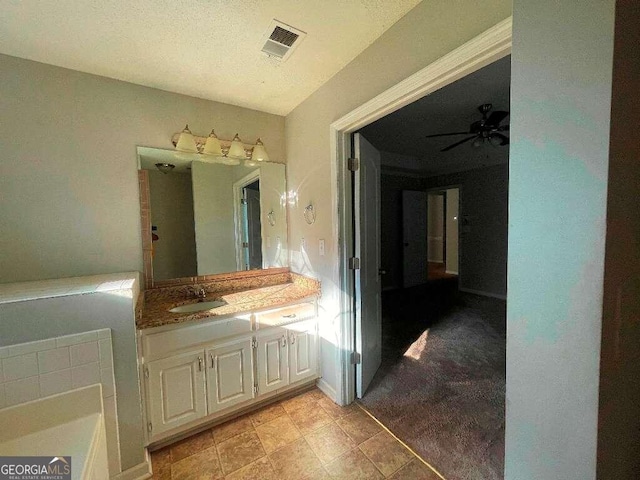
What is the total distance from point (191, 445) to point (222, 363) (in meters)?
0.49

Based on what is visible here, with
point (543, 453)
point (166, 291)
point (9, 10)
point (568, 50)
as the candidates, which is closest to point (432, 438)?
point (543, 453)

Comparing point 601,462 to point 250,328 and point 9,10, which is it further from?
point 9,10

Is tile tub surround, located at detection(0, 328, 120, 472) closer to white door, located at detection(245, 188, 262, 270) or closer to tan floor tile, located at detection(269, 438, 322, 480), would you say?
tan floor tile, located at detection(269, 438, 322, 480)

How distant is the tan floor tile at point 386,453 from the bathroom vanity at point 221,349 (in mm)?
633

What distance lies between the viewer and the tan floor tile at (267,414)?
1743mm

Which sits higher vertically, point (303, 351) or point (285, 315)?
point (285, 315)

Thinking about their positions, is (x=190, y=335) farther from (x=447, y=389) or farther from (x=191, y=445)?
(x=447, y=389)

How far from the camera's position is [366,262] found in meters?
1.97

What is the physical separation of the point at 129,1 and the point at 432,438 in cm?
285

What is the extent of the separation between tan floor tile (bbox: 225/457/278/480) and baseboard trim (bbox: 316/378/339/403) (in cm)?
64

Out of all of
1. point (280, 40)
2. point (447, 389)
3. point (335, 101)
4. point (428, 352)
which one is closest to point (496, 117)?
point (335, 101)

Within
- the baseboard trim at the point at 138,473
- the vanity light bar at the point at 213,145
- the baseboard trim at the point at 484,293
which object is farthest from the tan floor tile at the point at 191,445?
the baseboard trim at the point at 484,293

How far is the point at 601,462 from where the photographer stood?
53cm

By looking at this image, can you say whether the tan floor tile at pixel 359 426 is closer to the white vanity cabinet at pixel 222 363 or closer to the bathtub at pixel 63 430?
the white vanity cabinet at pixel 222 363
